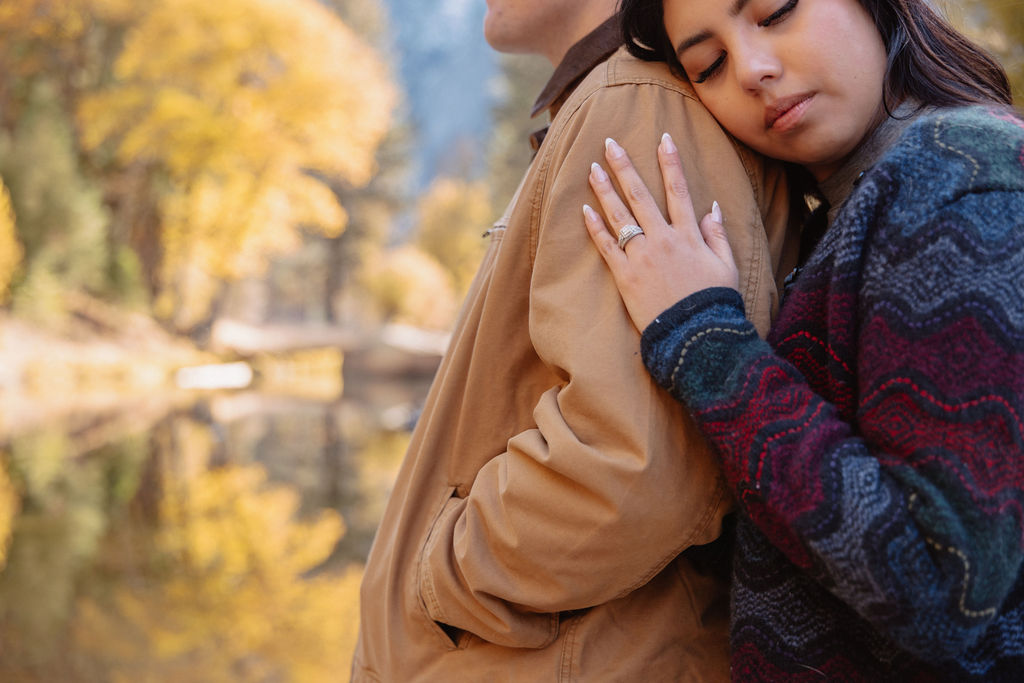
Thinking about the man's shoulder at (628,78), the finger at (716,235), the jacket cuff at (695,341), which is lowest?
the jacket cuff at (695,341)

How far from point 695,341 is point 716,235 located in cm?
16

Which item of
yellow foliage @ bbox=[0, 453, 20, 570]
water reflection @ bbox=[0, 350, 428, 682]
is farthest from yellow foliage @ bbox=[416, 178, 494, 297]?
yellow foliage @ bbox=[0, 453, 20, 570]

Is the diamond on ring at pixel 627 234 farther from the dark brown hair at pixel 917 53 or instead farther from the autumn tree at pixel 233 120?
the autumn tree at pixel 233 120

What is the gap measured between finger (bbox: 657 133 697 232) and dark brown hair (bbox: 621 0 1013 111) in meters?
0.14

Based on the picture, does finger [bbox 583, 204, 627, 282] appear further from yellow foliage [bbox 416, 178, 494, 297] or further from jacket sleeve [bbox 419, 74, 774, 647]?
yellow foliage [bbox 416, 178, 494, 297]

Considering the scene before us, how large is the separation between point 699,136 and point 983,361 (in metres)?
0.45

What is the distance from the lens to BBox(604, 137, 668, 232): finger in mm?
1111

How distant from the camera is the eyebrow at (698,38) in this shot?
1106mm

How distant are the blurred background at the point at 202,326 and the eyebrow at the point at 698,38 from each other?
0.47m

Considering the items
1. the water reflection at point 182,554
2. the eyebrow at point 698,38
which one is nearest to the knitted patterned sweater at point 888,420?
the eyebrow at point 698,38

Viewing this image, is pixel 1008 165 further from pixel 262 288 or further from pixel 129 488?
pixel 262 288

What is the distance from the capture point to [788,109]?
1125mm

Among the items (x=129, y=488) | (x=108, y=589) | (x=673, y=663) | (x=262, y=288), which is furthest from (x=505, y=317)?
(x=262, y=288)

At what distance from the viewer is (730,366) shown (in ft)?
3.17
